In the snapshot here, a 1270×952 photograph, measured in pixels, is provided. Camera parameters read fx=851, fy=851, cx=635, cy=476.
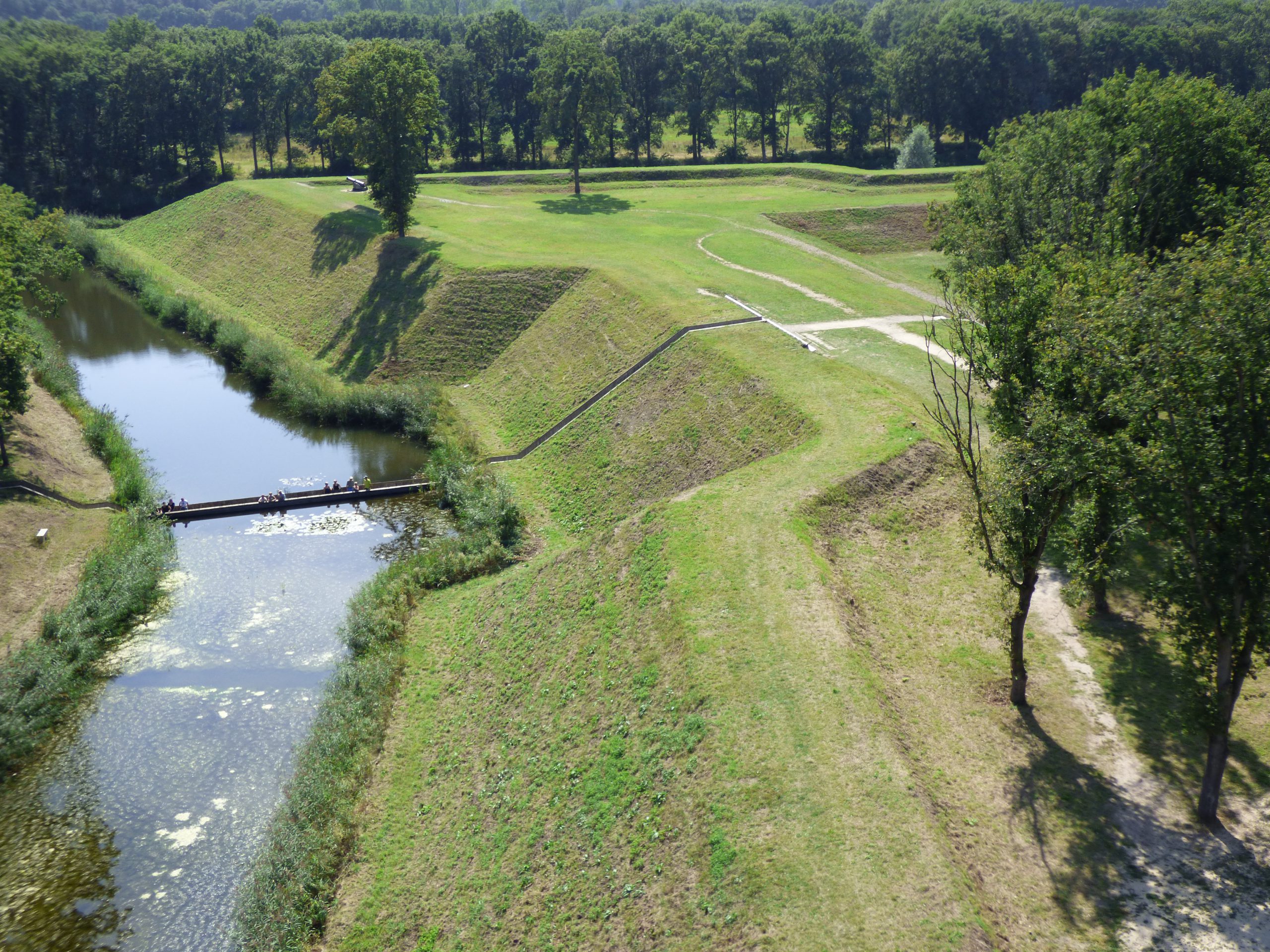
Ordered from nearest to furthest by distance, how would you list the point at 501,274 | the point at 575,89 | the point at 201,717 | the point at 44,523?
the point at 201,717 → the point at 44,523 → the point at 501,274 → the point at 575,89

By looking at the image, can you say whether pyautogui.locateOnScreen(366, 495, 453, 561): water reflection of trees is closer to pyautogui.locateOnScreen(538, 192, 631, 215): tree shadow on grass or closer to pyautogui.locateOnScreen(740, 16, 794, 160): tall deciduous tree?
pyautogui.locateOnScreen(538, 192, 631, 215): tree shadow on grass

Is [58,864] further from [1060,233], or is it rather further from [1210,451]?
[1060,233]

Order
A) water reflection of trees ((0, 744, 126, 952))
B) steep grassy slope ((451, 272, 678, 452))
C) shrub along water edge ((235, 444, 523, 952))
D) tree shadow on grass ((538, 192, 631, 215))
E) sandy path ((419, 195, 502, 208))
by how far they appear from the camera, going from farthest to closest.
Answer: sandy path ((419, 195, 502, 208)) < tree shadow on grass ((538, 192, 631, 215)) < steep grassy slope ((451, 272, 678, 452)) < shrub along water edge ((235, 444, 523, 952)) < water reflection of trees ((0, 744, 126, 952))

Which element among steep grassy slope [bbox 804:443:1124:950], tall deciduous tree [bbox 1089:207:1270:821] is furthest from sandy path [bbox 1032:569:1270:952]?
tall deciduous tree [bbox 1089:207:1270:821]

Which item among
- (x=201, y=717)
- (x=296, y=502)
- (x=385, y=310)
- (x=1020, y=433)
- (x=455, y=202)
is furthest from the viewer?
(x=455, y=202)

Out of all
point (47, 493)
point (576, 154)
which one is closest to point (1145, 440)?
point (47, 493)

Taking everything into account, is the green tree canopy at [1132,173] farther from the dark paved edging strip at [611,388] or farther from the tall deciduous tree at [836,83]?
the tall deciduous tree at [836,83]

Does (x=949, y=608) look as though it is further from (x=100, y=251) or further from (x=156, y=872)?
(x=100, y=251)
